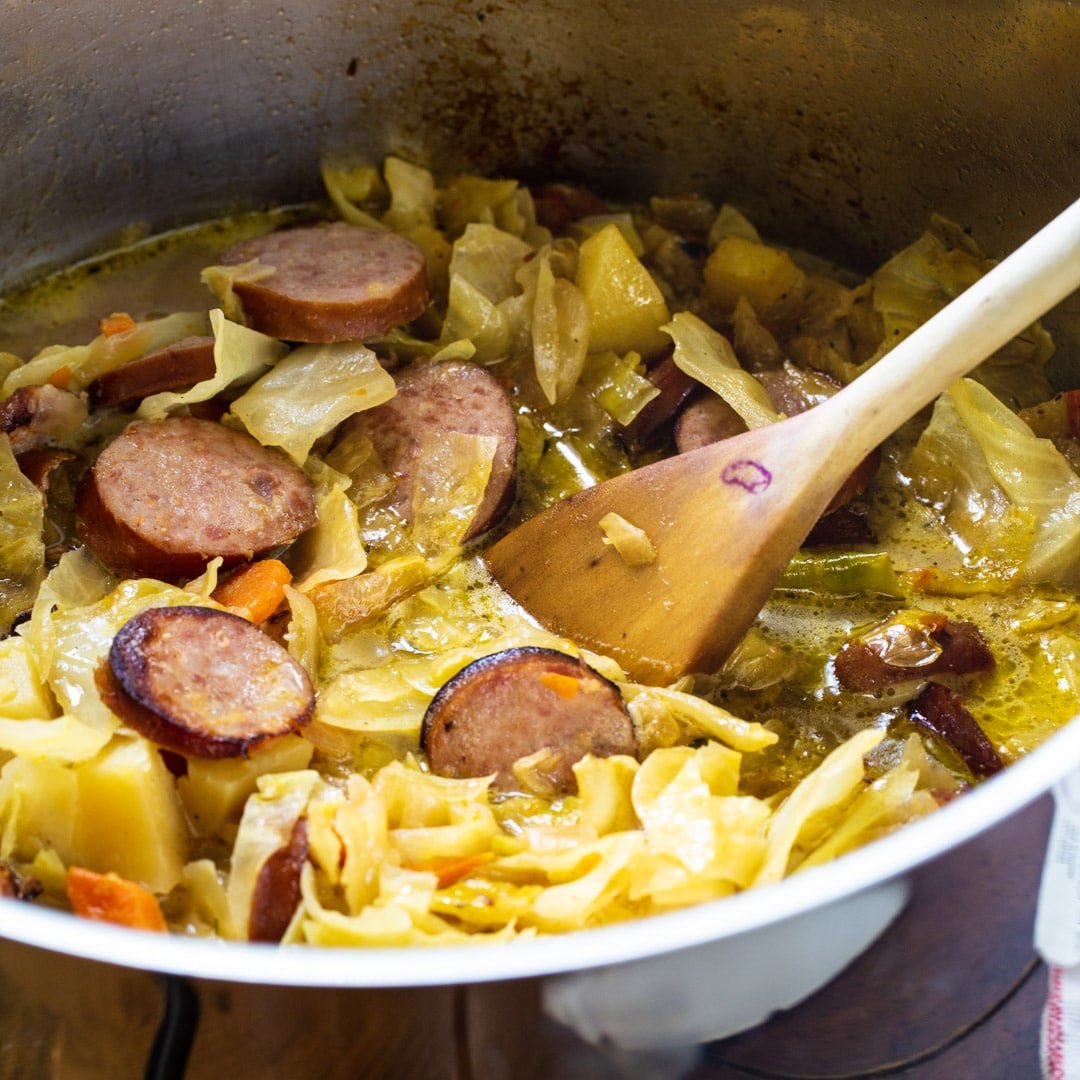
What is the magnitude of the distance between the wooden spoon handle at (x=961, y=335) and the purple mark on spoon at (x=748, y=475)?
6.5 inches

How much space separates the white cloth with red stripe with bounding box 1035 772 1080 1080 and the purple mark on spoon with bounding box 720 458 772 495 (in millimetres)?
1039

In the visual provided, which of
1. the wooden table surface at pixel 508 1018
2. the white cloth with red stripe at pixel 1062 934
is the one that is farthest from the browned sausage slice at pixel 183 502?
the white cloth with red stripe at pixel 1062 934

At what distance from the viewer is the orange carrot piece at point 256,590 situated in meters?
2.67

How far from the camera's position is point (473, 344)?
3320mm

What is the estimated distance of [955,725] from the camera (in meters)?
2.56

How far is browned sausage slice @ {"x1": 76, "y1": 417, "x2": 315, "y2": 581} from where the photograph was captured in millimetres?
2758

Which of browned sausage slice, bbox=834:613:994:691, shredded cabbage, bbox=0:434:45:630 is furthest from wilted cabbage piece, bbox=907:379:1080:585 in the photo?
shredded cabbage, bbox=0:434:45:630

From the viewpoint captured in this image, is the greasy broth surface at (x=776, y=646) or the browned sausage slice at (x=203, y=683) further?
the greasy broth surface at (x=776, y=646)

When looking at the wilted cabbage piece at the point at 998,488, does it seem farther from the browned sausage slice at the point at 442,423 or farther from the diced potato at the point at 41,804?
the diced potato at the point at 41,804

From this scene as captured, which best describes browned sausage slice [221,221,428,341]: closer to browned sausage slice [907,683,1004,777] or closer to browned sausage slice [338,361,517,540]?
browned sausage slice [338,361,517,540]

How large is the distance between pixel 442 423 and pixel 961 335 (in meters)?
1.24

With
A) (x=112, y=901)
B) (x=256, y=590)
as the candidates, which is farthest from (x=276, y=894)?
(x=256, y=590)

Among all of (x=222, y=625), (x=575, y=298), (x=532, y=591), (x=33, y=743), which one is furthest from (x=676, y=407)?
(x=33, y=743)

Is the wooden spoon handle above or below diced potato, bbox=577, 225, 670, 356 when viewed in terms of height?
above
